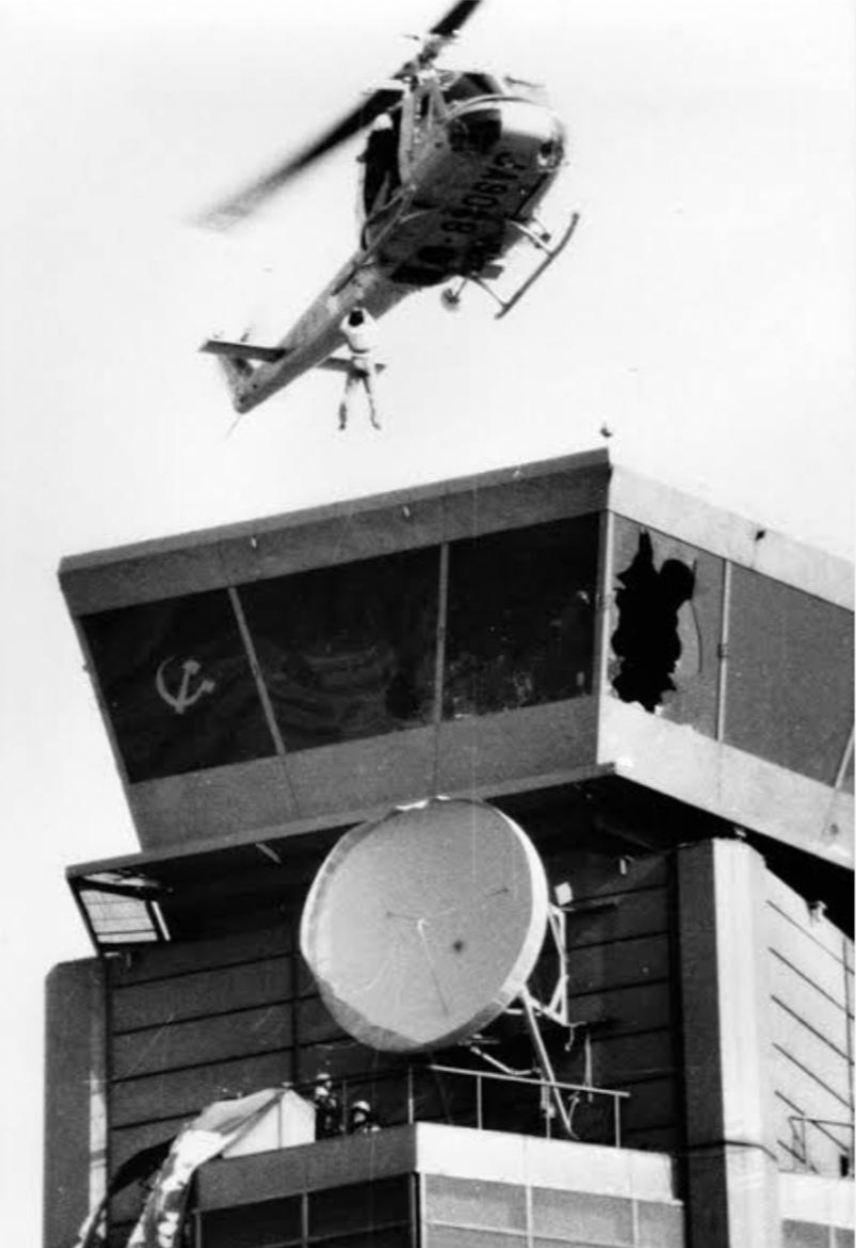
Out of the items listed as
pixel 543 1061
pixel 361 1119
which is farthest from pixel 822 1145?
pixel 361 1119

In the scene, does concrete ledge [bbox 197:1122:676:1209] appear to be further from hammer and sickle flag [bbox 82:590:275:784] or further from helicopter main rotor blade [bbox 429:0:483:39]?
helicopter main rotor blade [bbox 429:0:483:39]

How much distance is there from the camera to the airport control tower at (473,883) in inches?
3312

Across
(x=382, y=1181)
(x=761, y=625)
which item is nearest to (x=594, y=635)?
(x=761, y=625)

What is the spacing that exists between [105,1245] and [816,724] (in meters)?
13.2

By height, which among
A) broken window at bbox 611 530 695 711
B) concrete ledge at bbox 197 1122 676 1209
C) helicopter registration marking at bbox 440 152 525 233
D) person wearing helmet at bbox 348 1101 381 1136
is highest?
helicopter registration marking at bbox 440 152 525 233

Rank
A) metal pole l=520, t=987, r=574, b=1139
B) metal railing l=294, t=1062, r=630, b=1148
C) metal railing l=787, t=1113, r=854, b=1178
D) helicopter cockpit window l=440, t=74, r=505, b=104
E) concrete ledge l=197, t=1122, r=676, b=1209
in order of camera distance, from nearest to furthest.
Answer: concrete ledge l=197, t=1122, r=676, b=1209 < helicopter cockpit window l=440, t=74, r=505, b=104 < metal pole l=520, t=987, r=574, b=1139 < metal railing l=294, t=1062, r=630, b=1148 < metal railing l=787, t=1113, r=854, b=1178

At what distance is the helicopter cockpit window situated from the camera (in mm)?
84562

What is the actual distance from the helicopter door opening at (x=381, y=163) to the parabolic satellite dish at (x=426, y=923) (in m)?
8.88

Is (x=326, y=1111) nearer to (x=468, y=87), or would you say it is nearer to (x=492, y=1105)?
(x=492, y=1105)

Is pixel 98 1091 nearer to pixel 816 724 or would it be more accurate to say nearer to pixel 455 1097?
pixel 455 1097

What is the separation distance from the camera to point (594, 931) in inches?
3435

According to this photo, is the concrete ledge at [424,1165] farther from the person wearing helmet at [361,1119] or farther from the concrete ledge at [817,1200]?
the concrete ledge at [817,1200]

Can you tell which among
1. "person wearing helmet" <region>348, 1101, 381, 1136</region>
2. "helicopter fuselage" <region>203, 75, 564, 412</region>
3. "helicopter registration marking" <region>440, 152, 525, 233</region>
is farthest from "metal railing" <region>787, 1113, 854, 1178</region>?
"helicopter registration marking" <region>440, 152, 525, 233</region>

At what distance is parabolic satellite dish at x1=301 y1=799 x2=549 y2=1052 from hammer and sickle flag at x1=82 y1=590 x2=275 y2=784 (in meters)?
4.80
